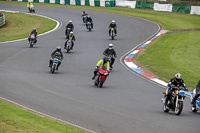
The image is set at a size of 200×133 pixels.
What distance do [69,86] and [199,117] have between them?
730 cm

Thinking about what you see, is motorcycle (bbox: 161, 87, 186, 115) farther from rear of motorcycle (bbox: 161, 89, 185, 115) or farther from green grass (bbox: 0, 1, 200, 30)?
green grass (bbox: 0, 1, 200, 30)

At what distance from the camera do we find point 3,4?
76562 millimetres

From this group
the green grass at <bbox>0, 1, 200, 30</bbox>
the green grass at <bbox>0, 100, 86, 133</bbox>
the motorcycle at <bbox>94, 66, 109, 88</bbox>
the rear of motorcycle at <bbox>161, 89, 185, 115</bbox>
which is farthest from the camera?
the green grass at <bbox>0, 1, 200, 30</bbox>

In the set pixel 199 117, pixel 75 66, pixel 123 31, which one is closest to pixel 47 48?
pixel 75 66

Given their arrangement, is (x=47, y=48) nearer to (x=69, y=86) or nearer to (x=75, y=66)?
(x=75, y=66)

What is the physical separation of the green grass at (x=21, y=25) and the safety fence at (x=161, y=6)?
19509 mm

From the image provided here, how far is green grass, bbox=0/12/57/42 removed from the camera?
43500mm

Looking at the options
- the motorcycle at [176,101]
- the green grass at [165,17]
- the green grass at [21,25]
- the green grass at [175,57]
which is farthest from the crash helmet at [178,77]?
the green grass at [165,17]

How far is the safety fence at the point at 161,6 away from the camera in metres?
63.3

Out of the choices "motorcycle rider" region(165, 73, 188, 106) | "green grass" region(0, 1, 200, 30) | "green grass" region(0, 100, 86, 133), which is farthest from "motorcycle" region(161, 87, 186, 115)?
"green grass" region(0, 1, 200, 30)

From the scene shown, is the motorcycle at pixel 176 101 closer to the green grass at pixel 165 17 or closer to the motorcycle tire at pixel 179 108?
the motorcycle tire at pixel 179 108

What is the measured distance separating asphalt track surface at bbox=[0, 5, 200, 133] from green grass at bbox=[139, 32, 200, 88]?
2215mm

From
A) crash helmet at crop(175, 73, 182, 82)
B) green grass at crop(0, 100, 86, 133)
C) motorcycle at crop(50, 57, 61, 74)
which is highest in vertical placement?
crash helmet at crop(175, 73, 182, 82)

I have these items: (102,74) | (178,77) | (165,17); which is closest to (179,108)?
(178,77)
